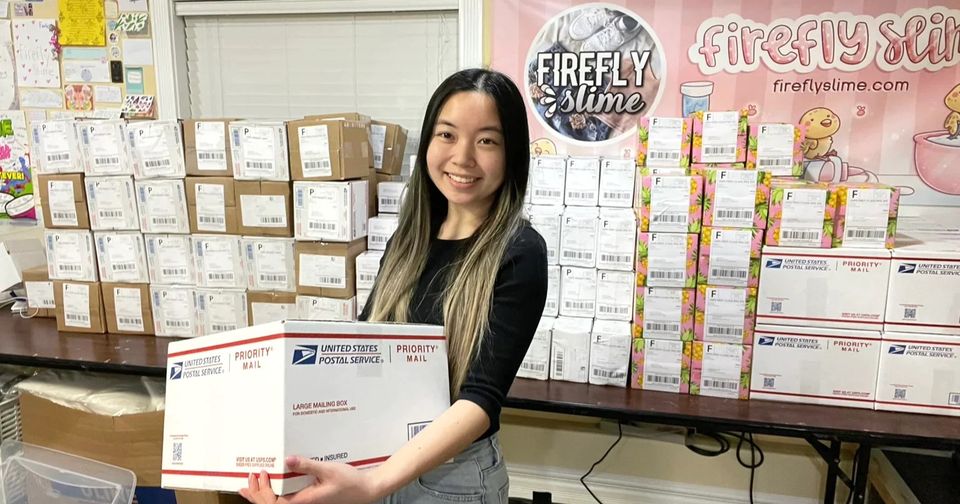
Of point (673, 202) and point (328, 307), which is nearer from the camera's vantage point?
point (673, 202)

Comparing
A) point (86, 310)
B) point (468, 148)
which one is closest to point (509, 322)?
point (468, 148)

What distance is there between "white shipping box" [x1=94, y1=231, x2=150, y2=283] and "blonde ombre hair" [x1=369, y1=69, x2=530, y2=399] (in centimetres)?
139

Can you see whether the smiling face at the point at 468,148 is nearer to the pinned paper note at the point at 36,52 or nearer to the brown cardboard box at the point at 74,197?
the brown cardboard box at the point at 74,197

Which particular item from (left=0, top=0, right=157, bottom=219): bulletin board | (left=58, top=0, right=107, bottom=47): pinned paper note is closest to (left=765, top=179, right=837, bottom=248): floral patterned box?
(left=0, top=0, right=157, bottom=219): bulletin board

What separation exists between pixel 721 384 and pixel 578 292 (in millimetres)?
462

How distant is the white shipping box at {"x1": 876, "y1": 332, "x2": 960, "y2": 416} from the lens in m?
1.51

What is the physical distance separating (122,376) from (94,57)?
1.35m

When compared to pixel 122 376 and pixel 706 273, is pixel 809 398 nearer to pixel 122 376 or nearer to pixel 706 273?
pixel 706 273

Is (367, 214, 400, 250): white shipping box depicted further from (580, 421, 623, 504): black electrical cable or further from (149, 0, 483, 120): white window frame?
(580, 421, 623, 504): black electrical cable

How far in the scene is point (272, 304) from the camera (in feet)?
6.39

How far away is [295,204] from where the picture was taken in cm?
185

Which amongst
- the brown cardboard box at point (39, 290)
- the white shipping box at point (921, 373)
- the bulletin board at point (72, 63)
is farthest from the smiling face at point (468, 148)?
the bulletin board at point (72, 63)

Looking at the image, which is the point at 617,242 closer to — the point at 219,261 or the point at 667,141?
the point at 667,141

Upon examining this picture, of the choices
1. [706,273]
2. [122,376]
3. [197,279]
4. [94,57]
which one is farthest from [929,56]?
[94,57]
